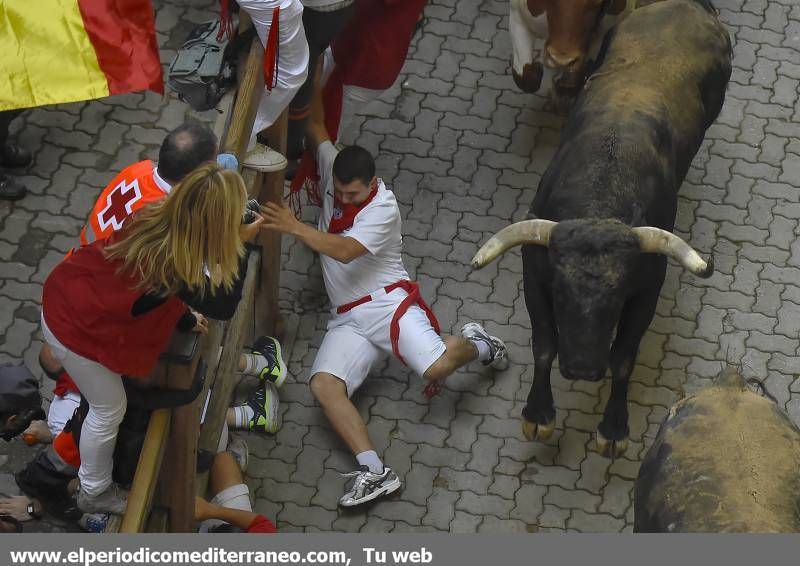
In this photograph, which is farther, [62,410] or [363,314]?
[363,314]

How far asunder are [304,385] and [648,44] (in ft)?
9.83

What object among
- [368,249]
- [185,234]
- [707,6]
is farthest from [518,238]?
[707,6]

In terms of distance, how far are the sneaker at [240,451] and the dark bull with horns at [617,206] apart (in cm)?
163

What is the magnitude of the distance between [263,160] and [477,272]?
6.92 ft

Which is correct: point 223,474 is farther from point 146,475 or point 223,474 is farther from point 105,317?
point 105,317

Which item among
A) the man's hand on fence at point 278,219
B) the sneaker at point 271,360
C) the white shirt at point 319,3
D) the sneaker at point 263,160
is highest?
the white shirt at point 319,3

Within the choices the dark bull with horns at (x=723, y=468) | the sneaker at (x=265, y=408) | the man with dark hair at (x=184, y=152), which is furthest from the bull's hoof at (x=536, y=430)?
the man with dark hair at (x=184, y=152)

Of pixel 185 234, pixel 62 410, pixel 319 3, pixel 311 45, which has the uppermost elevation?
pixel 185 234

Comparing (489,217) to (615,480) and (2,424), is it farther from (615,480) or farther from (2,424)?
(2,424)

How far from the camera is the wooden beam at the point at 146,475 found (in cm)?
525

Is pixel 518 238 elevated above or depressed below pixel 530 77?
above

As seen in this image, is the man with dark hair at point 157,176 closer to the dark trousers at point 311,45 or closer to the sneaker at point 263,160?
the sneaker at point 263,160

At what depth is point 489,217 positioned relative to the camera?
29.0ft

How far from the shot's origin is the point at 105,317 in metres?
5.29
